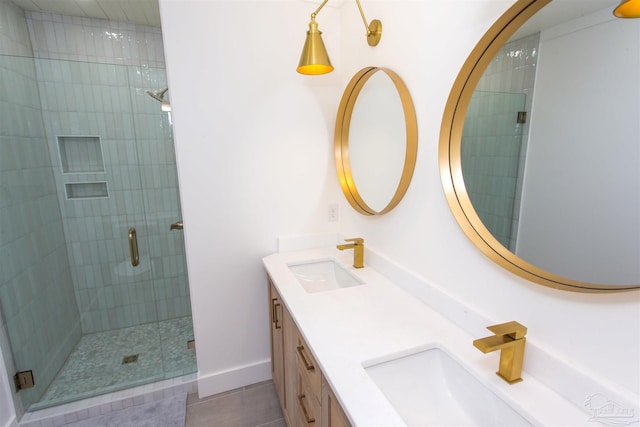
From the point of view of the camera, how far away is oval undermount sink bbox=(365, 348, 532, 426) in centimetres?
85

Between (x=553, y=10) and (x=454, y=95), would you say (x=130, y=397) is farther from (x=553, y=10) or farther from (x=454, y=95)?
(x=553, y=10)

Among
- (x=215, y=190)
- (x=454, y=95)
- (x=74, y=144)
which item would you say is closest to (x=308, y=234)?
(x=215, y=190)

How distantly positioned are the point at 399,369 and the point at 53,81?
2.75 m

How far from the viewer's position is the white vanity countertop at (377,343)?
29.1 inches

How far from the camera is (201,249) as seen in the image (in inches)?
69.5

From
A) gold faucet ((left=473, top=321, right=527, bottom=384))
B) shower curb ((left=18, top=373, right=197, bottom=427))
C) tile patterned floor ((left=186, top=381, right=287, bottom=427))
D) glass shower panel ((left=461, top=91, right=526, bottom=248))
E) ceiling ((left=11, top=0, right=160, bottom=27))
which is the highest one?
ceiling ((left=11, top=0, right=160, bottom=27))

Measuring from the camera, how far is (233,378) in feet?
6.38

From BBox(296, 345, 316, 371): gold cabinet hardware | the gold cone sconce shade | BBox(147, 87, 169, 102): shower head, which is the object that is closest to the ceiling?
BBox(147, 87, 169, 102): shower head

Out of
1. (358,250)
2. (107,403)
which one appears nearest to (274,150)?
(358,250)

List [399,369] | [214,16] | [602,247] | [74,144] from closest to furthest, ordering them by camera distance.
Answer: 1. [602,247]
2. [399,369]
3. [214,16]
4. [74,144]

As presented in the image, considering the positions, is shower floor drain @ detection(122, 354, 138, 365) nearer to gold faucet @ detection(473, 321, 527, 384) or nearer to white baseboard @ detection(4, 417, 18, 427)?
white baseboard @ detection(4, 417, 18, 427)

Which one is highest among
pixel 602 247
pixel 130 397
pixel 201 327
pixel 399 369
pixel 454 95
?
pixel 454 95

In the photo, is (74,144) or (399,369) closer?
(399,369)

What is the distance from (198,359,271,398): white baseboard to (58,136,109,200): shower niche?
61.6 inches
